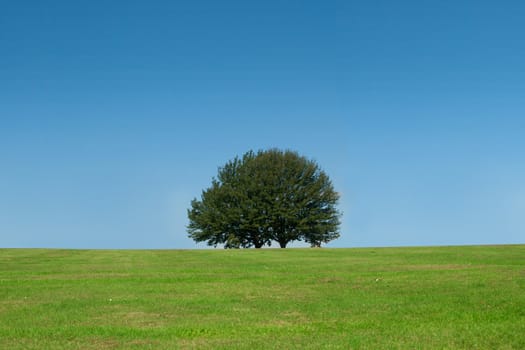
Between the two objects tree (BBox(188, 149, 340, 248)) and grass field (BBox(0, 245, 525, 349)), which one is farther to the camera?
tree (BBox(188, 149, 340, 248))

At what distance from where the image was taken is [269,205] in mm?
83500

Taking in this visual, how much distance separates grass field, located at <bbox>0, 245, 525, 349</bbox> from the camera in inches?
509

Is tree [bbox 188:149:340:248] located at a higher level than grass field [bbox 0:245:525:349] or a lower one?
higher

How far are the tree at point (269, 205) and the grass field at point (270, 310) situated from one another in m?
55.1

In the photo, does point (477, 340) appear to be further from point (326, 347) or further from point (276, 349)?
point (276, 349)

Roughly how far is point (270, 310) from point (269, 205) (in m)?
66.3

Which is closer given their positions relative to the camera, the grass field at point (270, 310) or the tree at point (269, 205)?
the grass field at point (270, 310)

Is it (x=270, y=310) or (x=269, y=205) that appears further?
(x=269, y=205)

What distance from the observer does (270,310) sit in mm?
17203

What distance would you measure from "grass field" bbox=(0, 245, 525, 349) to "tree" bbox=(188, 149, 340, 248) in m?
55.1

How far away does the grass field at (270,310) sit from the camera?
42.4ft

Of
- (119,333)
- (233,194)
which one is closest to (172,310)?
(119,333)

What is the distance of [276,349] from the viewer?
1188 centimetres

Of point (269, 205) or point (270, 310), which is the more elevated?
point (269, 205)
